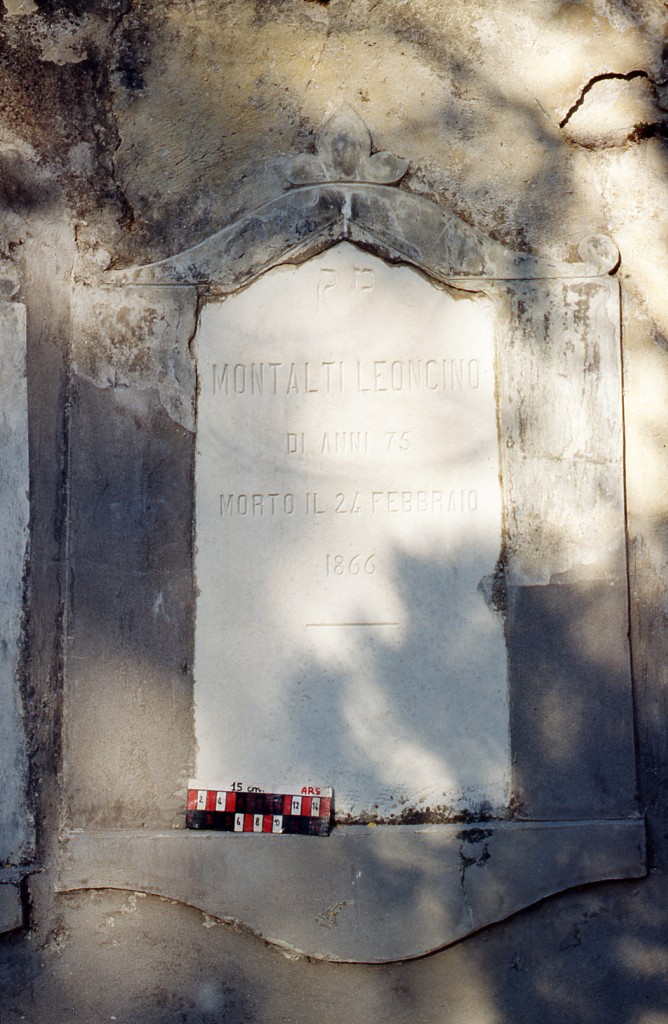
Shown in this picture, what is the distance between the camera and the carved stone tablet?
8.40ft

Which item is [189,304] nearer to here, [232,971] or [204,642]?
[204,642]

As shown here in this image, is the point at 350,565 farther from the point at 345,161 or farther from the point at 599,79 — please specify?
the point at 599,79

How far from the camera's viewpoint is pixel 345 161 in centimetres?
265

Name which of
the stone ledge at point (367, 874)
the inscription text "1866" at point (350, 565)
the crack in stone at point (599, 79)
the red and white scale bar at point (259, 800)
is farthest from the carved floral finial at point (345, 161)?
the stone ledge at point (367, 874)

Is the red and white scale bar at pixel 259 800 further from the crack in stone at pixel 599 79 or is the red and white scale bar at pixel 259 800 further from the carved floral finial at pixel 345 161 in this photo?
the crack in stone at pixel 599 79

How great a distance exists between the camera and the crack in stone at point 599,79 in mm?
2705

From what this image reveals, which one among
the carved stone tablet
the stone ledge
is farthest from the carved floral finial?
the stone ledge

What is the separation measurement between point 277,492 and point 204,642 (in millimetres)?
506

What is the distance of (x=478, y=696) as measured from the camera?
8.41 feet

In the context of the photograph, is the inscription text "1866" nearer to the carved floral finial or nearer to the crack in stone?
the carved floral finial

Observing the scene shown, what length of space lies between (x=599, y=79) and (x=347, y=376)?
1.26 metres

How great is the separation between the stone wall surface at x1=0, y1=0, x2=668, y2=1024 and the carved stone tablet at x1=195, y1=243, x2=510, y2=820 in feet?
0.37

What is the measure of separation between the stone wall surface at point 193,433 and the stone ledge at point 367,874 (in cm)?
3

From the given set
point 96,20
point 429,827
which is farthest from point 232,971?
point 96,20
